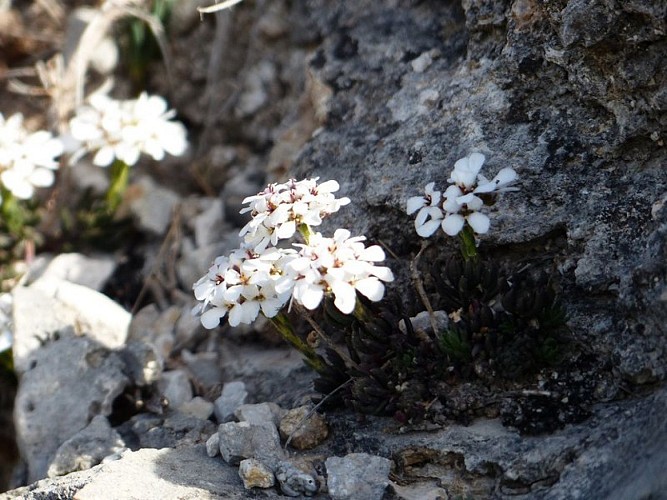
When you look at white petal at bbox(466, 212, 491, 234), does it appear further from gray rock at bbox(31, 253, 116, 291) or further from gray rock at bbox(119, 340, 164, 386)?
gray rock at bbox(31, 253, 116, 291)

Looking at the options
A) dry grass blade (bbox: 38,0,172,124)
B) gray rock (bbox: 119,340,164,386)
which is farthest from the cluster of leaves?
dry grass blade (bbox: 38,0,172,124)

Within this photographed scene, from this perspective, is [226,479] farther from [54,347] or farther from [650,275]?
[650,275]

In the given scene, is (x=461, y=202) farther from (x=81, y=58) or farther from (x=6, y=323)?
(x=81, y=58)

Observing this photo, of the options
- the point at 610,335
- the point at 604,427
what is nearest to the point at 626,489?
the point at 604,427

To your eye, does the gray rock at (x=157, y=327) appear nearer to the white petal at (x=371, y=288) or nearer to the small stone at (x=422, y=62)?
the white petal at (x=371, y=288)

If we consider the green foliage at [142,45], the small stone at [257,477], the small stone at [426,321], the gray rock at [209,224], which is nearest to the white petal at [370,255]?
the small stone at [426,321]

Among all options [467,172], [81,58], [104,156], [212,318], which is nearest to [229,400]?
[212,318]
